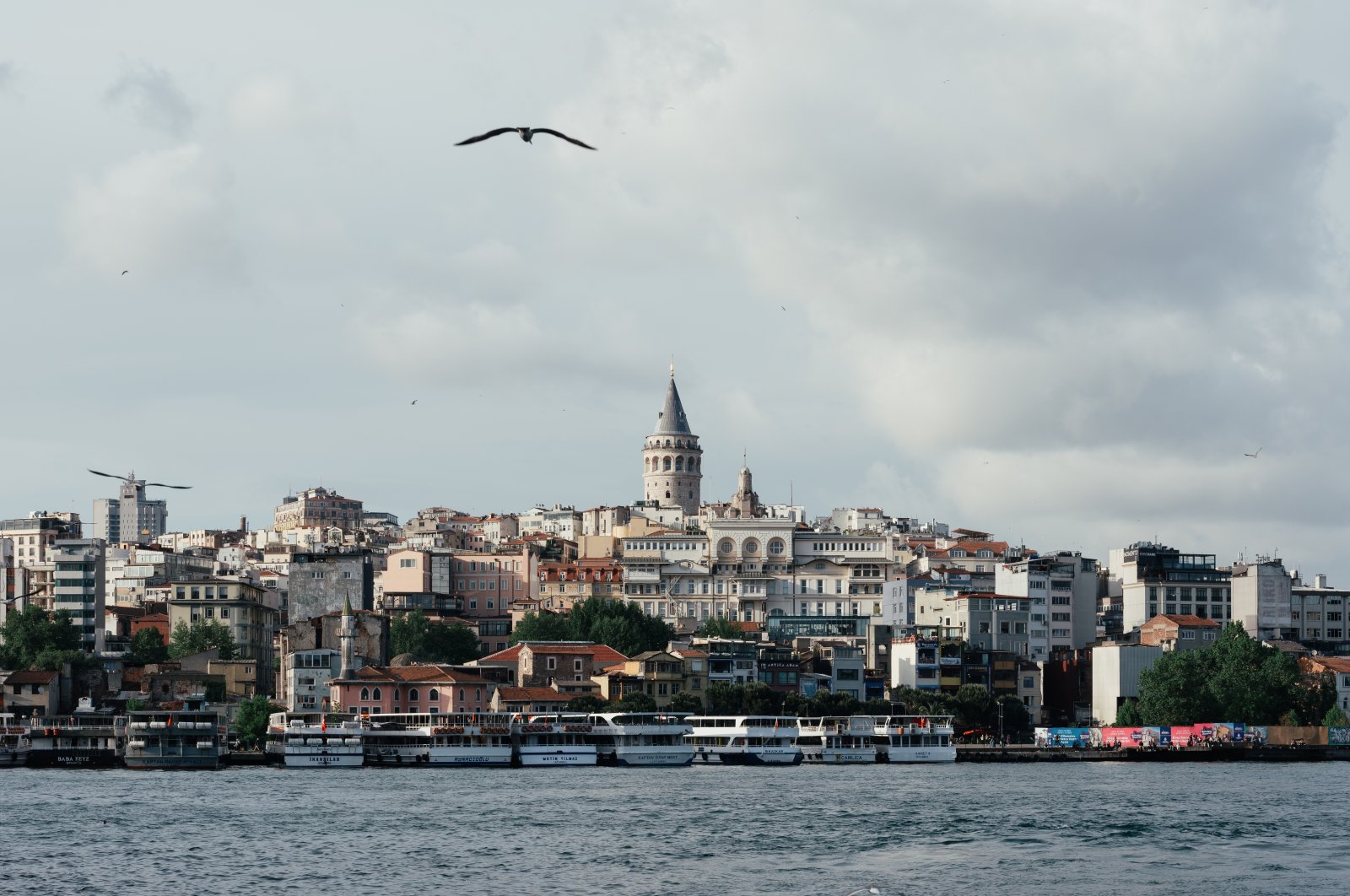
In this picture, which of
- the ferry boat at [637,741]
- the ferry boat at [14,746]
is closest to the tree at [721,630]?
the ferry boat at [637,741]

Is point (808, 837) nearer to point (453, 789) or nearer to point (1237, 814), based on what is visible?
point (1237, 814)

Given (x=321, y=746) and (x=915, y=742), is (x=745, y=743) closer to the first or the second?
(x=915, y=742)

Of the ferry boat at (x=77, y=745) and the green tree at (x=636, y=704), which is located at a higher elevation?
the green tree at (x=636, y=704)

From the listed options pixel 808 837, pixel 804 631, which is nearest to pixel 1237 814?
pixel 808 837

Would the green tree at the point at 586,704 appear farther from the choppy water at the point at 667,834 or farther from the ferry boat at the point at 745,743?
the choppy water at the point at 667,834

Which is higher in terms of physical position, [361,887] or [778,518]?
[778,518]

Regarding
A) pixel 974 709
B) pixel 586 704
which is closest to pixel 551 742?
pixel 586 704
